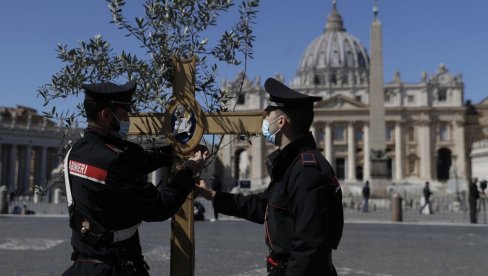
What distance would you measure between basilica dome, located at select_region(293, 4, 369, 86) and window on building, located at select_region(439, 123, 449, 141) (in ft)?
74.6

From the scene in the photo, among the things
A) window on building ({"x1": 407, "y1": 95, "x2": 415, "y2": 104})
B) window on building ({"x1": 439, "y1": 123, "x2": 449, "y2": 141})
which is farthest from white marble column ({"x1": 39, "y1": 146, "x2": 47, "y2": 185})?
window on building ({"x1": 439, "y1": 123, "x2": 449, "y2": 141})

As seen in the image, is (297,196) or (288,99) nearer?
(297,196)

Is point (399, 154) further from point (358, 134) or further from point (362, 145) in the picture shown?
point (358, 134)

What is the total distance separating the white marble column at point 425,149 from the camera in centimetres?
8400

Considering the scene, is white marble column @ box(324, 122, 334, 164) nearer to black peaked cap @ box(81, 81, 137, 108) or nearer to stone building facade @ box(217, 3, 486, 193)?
stone building facade @ box(217, 3, 486, 193)

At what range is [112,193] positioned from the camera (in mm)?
3016

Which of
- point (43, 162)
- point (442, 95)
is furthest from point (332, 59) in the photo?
point (43, 162)

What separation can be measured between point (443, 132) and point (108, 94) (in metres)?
88.4

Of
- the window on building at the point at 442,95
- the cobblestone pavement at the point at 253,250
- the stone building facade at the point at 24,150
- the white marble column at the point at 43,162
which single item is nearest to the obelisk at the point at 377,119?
the cobblestone pavement at the point at 253,250

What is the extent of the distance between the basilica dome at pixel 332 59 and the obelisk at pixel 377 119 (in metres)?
67.7

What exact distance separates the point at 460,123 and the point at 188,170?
88.0 meters

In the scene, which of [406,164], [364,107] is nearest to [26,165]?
[364,107]

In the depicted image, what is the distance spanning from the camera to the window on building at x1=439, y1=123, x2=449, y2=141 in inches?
3374

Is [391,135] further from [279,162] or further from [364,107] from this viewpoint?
[279,162]
